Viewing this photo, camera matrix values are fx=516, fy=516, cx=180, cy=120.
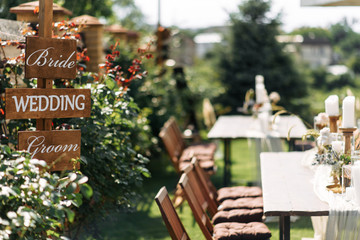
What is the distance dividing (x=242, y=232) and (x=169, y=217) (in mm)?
637

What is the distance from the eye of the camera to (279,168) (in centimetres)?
440

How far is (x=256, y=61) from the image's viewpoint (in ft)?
45.2

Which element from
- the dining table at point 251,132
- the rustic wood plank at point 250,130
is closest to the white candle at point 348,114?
the rustic wood plank at point 250,130

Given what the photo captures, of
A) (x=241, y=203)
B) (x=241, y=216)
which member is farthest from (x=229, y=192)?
(x=241, y=216)

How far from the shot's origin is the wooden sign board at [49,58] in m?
3.06

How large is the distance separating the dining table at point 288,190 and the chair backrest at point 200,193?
56 centimetres

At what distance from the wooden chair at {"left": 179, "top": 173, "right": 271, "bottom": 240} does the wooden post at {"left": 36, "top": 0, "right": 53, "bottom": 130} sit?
1.04m

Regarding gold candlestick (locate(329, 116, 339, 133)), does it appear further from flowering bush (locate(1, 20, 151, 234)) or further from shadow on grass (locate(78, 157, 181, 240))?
shadow on grass (locate(78, 157, 181, 240))

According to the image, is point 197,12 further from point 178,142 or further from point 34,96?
point 34,96

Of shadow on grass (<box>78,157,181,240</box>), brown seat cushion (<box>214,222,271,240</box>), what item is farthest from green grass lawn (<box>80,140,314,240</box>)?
brown seat cushion (<box>214,222,271,240</box>)

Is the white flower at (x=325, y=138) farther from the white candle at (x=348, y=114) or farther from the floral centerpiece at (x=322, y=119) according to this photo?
the floral centerpiece at (x=322, y=119)

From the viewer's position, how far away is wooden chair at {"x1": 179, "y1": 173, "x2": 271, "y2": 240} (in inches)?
140

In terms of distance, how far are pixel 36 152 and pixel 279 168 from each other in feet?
7.18

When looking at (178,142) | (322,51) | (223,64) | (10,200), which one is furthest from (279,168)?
(322,51)
